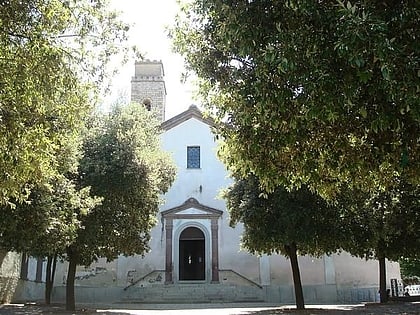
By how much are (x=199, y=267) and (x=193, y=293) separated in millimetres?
3704

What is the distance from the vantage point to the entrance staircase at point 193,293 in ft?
77.5

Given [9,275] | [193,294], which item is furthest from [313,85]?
[193,294]

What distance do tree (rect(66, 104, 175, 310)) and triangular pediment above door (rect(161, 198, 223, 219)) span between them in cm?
800

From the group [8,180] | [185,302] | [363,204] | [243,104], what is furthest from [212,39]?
[185,302]

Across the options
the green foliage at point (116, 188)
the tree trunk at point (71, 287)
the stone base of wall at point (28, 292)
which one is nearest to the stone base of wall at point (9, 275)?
the stone base of wall at point (28, 292)

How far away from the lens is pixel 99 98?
29.2ft

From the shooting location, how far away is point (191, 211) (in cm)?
2708

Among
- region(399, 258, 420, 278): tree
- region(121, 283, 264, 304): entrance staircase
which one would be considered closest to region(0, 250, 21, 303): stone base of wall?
region(121, 283, 264, 304): entrance staircase

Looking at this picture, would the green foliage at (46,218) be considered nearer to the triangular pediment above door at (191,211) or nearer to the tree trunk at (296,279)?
the tree trunk at (296,279)

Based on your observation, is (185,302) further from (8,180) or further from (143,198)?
(8,180)

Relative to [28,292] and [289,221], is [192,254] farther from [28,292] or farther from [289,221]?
[289,221]

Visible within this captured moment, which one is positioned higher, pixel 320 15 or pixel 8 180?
pixel 320 15

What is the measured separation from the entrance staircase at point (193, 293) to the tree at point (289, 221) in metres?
7.65

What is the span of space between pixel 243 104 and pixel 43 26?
326cm
